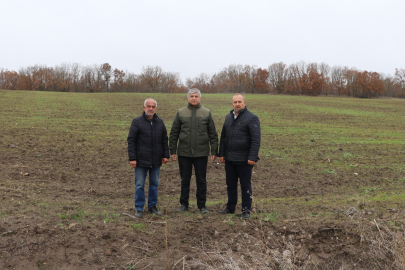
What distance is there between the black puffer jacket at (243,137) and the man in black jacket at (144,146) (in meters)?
1.34

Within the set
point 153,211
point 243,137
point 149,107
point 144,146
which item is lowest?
point 153,211

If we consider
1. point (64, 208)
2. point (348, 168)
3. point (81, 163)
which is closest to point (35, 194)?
point (64, 208)

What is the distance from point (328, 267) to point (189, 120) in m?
3.34

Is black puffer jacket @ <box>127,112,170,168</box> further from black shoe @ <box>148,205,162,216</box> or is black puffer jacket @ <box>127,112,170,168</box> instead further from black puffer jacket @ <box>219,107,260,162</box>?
black puffer jacket @ <box>219,107,260,162</box>

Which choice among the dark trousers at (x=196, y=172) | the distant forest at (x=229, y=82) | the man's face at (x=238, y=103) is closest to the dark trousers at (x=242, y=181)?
the dark trousers at (x=196, y=172)

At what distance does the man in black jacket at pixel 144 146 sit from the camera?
564 cm

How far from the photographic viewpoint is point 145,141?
572 cm

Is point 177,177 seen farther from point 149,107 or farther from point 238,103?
point 238,103

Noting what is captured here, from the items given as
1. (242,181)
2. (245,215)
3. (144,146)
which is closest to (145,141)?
(144,146)

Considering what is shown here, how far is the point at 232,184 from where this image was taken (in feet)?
19.4

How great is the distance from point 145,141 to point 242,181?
1.98 meters

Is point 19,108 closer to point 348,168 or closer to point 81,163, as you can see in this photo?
point 81,163

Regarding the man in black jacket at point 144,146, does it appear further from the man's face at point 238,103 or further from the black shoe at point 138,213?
the man's face at point 238,103

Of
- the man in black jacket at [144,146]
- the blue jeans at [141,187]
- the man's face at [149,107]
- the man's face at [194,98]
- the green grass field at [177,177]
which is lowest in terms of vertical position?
the green grass field at [177,177]
